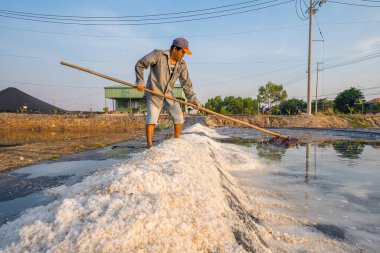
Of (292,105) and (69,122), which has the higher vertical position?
(292,105)

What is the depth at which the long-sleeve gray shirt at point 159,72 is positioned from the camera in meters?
3.73

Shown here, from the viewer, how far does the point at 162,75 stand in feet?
Answer: 12.6

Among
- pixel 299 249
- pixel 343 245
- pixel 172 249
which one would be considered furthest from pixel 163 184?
pixel 343 245

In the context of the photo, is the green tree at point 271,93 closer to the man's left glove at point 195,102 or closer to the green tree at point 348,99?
the green tree at point 348,99

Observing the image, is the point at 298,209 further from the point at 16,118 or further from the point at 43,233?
the point at 16,118

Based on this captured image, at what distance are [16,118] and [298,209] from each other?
31064 millimetres

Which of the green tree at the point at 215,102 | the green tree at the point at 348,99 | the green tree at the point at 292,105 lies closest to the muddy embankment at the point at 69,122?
the green tree at the point at 348,99

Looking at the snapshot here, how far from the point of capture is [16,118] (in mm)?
26891

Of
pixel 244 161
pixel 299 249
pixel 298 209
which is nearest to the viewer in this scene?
pixel 299 249

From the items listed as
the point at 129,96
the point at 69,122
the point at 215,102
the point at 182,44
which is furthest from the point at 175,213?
the point at 215,102

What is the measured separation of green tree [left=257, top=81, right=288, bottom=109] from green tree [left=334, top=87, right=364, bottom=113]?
9549 millimetres

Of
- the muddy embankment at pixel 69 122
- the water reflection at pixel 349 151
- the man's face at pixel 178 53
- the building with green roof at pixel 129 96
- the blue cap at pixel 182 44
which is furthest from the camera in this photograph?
the building with green roof at pixel 129 96

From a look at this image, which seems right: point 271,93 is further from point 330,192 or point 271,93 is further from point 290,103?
point 330,192

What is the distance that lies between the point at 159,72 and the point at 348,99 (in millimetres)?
50710
